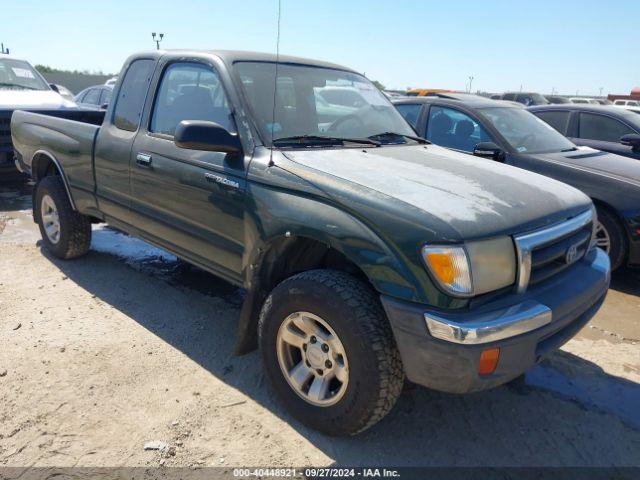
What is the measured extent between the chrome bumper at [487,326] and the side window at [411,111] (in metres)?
4.18

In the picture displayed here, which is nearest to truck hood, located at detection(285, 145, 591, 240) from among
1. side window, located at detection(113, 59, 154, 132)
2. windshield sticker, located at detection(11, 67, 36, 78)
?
side window, located at detection(113, 59, 154, 132)

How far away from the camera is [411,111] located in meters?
6.23

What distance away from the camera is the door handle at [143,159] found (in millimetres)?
3577

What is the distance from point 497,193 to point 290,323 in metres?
1.26

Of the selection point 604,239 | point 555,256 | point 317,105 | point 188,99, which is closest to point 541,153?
point 604,239

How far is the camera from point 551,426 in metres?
2.82

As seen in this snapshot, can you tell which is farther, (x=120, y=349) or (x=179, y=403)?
(x=120, y=349)

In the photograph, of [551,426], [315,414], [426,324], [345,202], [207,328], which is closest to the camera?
[426,324]

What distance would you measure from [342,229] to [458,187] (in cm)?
69

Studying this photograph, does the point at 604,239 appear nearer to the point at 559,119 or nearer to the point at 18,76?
the point at 559,119

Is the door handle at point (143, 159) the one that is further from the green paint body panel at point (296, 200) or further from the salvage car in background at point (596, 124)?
the salvage car in background at point (596, 124)

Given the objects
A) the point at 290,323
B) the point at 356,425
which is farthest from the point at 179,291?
the point at 356,425

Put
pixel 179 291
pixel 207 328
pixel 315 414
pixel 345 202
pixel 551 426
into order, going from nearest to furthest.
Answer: pixel 345 202 < pixel 315 414 < pixel 551 426 < pixel 207 328 < pixel 179 291

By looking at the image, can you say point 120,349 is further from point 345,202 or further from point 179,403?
point 345,202
